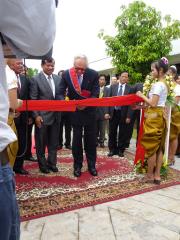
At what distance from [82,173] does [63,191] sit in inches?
38.7

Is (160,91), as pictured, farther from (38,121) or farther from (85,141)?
→ (38,121)

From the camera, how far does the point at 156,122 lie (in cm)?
452

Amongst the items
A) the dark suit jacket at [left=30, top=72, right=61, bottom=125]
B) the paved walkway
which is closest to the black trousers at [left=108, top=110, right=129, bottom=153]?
the dark suit jacket at [left=30, top=72, right=61, bottom=125]

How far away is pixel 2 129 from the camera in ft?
3.59

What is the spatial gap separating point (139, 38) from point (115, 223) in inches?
477

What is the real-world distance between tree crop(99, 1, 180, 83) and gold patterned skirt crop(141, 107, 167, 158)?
946 centimetres

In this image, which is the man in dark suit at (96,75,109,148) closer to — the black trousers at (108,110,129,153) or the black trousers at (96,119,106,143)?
the black trousers at (96,119,106,143)

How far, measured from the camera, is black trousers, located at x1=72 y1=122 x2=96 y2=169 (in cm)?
503

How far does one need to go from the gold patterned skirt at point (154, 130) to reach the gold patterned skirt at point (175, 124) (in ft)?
4.89

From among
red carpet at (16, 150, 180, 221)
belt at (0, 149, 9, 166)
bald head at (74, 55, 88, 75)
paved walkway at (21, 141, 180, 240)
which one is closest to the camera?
belt at (0, 149, 9, 166)

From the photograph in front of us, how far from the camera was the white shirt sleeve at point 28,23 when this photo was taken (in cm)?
99

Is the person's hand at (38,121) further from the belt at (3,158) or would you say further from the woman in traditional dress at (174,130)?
the belt at (3,158)

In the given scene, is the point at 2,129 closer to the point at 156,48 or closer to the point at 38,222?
the point at 38,222

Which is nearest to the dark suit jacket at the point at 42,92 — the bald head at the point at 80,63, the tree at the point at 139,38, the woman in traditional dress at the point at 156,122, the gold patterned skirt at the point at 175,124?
the bald head at the point at 80,63
